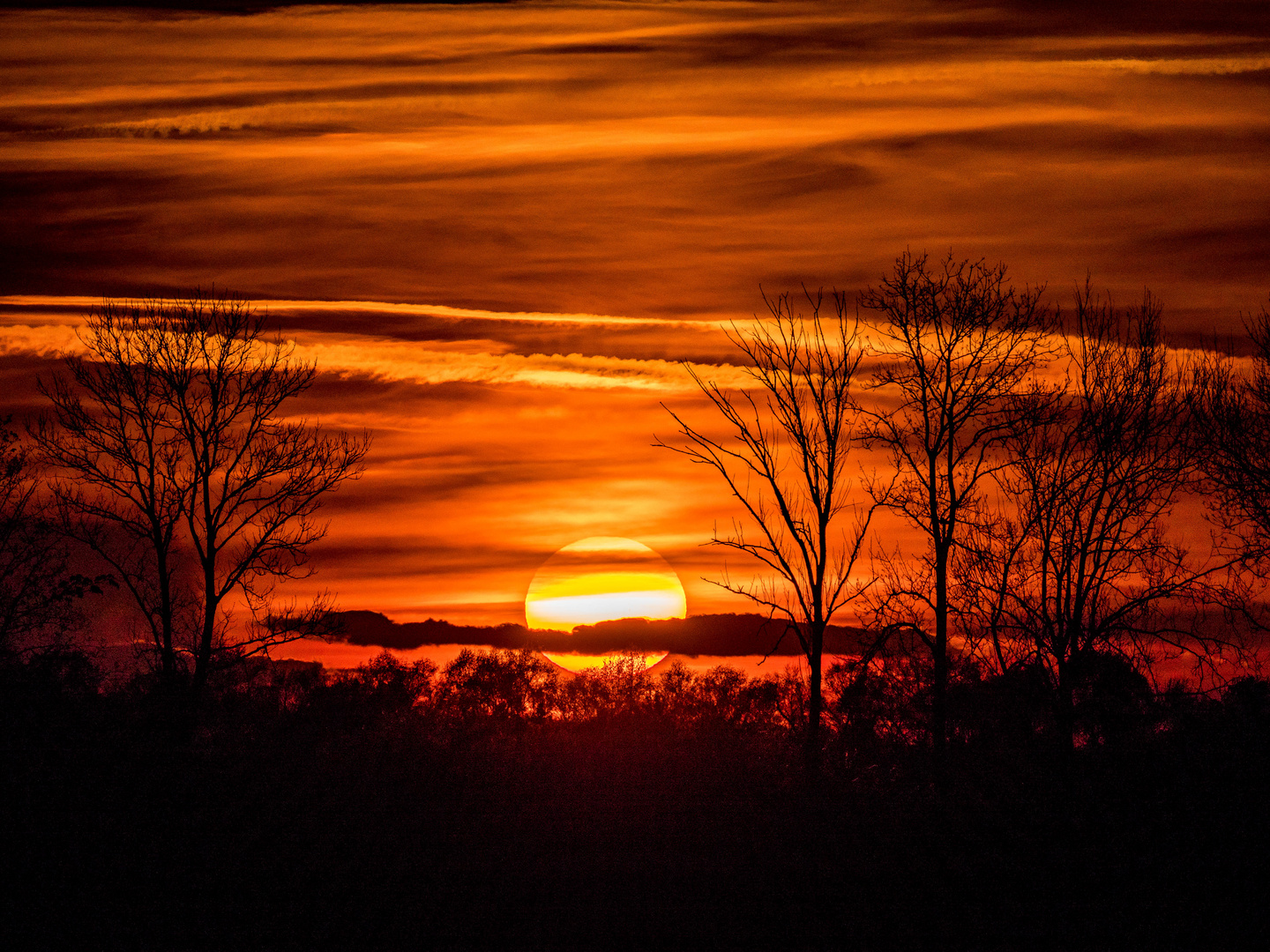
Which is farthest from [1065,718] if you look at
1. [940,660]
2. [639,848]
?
[639,848]

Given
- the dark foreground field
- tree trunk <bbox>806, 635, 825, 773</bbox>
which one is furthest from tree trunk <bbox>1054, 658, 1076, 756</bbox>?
tree trunk <bbox>806, 635, 825, 773</bbox>

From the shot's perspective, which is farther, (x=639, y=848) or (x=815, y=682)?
(x=639, y=848)

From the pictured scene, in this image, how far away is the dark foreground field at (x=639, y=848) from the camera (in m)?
24.3

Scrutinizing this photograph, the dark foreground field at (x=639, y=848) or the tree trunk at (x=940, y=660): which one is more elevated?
the tree trunk at (x=940, y=660)

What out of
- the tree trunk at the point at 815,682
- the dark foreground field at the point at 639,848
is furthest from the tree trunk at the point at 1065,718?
the tree trunk at the point at 815,682

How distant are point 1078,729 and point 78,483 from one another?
28.8 metres

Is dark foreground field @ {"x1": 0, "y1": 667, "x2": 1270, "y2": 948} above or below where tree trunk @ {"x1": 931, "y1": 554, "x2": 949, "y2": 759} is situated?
below

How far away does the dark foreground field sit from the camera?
24.3 m

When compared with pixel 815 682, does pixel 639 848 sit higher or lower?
lower

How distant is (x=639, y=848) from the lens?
1309 inches

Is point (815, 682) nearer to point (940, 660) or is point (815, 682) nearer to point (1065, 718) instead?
point (940, 660)

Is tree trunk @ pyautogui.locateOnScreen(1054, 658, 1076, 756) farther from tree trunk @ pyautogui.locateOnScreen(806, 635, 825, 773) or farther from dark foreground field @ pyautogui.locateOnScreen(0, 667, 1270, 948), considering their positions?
tree trunk @ pyautogui.locateOnScreen(806, 635, 825, 773)

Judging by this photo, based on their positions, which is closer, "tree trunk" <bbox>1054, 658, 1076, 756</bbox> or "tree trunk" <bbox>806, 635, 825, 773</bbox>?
"tree trunk" <bbox>806, 635, 825, 773</bbox>

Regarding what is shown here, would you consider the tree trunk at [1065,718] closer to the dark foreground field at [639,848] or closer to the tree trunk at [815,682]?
the dark foreground field at [639,848]
